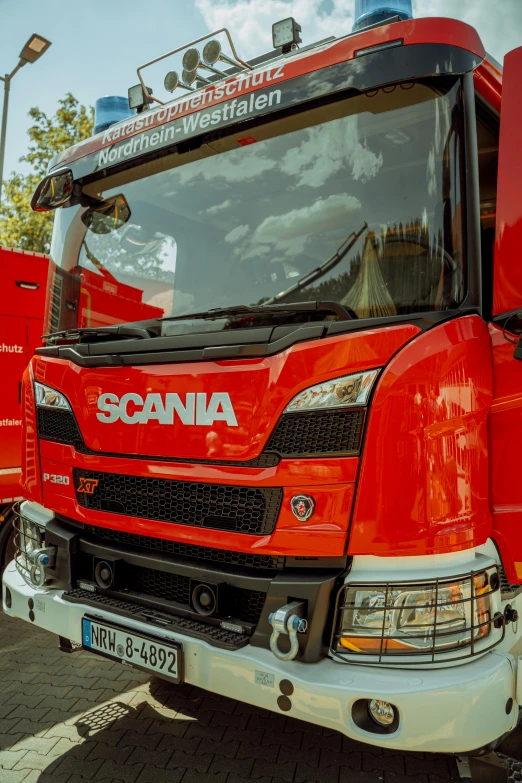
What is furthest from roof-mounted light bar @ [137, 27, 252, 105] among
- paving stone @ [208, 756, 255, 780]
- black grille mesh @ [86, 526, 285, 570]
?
paving stone @ [208, 756, 255, 780]

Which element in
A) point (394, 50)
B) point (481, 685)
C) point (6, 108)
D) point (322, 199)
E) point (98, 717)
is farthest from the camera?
Result: point (6, 108)

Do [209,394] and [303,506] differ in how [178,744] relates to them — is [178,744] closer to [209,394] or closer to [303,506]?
[303,506]

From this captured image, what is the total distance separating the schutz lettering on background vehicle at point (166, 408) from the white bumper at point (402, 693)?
87cm

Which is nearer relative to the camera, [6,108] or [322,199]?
[322,199]

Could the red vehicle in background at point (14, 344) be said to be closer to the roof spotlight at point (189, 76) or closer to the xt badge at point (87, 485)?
the xt badge at point (87, 485)

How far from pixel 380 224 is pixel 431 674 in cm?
164

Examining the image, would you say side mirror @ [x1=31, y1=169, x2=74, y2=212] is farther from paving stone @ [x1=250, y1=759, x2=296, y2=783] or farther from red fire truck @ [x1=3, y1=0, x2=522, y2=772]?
paving stone @ [x1=250, y1=759, x2=296, y2=783]

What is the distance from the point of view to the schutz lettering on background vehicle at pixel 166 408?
8.51ft

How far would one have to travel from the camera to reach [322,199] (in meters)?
2.83

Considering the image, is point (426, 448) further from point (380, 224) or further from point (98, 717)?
point (98, 717)

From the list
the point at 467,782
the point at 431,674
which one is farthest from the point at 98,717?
the point at 431,674

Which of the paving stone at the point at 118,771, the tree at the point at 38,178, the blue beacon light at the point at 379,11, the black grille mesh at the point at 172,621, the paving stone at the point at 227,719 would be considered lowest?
the paving stone at the point at 227,719

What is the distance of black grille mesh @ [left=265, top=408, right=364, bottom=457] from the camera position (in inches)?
91.9

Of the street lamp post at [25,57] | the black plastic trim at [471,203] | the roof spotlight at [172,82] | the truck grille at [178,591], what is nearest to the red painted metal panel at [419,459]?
the black plastic trim at [471,203]
